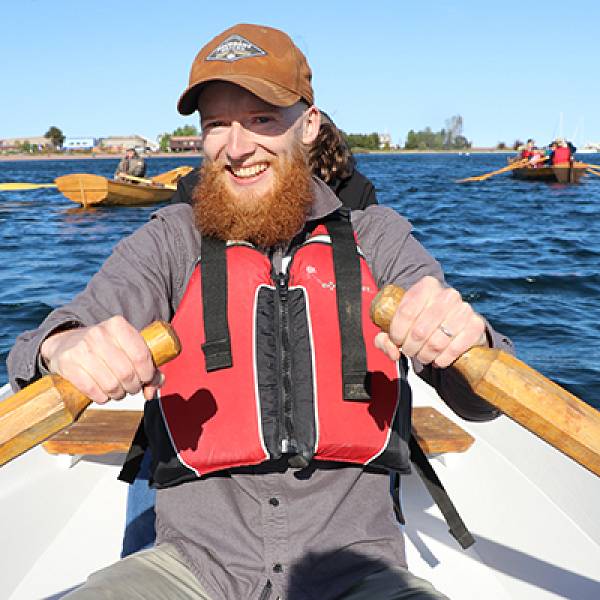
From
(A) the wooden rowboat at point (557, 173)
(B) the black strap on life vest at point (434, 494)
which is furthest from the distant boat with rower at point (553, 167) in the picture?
(B) the black strap on life vest at point (434, 494)

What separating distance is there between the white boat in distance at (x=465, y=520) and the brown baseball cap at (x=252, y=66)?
5.83 feet

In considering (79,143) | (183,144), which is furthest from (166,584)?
(79,143)

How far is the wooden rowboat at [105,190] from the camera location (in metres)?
17.4

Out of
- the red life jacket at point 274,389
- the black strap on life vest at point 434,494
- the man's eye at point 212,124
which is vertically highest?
the man's eye at point 212,124

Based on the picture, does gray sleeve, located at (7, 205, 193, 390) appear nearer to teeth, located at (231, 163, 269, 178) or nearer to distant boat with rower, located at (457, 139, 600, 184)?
teeth, located at (231, 163, 269, 178)

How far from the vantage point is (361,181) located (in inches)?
95.1

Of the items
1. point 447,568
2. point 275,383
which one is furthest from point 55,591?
point 447,568

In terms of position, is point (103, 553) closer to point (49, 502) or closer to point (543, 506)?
point (49, 502)

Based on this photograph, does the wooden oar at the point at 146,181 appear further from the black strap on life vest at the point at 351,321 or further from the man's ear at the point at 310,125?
the black strap on life vest at the point at 351,321

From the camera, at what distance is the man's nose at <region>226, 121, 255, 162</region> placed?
1.91m

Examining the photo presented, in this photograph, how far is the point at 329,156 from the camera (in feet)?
7.77

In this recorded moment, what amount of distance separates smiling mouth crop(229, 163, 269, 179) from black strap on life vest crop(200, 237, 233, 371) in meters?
0.27

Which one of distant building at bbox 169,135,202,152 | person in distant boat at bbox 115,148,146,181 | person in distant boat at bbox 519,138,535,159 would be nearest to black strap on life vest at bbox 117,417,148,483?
person in distant boat at bbox 115,148,146,181

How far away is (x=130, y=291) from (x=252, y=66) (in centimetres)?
71
